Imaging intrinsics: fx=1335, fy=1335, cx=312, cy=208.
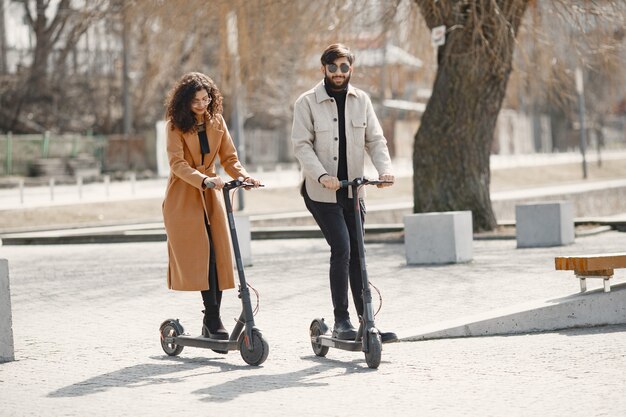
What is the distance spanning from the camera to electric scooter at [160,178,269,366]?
786cm

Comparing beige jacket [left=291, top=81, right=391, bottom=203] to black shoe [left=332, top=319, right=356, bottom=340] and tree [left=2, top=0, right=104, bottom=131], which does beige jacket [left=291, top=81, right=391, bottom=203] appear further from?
tree [left=2, top=0, right=104, bottom=131]

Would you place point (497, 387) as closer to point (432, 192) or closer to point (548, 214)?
point (548, 214)

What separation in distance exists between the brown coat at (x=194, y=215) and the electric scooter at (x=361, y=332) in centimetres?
63

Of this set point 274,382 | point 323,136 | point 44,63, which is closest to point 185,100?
point 323,136

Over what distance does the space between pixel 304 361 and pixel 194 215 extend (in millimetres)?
1135

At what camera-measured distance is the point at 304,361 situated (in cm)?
811

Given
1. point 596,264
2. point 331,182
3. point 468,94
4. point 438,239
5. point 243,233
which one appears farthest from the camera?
point 468,94

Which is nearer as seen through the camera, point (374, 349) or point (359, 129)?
point (374, 349)

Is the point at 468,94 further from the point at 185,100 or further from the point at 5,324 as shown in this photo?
the point at 5,324

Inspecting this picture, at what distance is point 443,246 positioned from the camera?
1462 centimetres

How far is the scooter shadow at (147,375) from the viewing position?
289 inches

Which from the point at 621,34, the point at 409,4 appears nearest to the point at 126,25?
the point at 409,4

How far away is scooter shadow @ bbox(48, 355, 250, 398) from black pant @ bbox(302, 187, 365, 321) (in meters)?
0.73

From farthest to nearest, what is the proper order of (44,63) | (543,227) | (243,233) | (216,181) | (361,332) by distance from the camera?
1. (44,63)
2. (543,227)
3. (243,233)
4. (216,181)
5. (361,332)
